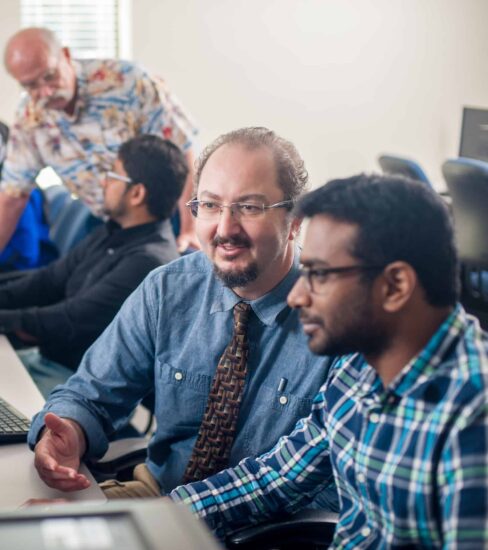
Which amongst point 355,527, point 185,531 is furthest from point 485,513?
point 185,531

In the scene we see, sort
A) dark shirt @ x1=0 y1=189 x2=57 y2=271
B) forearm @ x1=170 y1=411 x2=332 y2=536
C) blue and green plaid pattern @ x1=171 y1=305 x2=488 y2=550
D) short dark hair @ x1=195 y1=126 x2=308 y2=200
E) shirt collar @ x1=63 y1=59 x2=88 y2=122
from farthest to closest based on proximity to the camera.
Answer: dark shirt @ x1=0 y1=189 x2=57 y2=271
shirt collar @ x1=63 y1=59 x2=88 y2=122
short dark hair @ x1=195 y1=126 x2=308 y2=200
forearm @ x1=170 y1=411 x2=332 y2=536
blue and green plaid pattern @ x1=171 y1=305 x2=488 y2=550

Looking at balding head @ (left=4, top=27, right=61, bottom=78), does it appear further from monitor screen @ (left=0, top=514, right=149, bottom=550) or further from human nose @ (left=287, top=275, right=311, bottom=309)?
monitor screen @ (left=0, top=514, right=149, bottom=550)

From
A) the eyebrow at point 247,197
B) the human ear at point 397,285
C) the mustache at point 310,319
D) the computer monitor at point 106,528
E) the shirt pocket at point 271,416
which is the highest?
the human ear at point 397,285

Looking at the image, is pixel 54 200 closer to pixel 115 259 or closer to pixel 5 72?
pixel 115 259

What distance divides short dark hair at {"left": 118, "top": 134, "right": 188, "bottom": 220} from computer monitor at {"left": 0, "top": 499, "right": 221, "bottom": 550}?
1.87 meters

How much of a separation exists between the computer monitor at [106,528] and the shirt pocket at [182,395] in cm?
89

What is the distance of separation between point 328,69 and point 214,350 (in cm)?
425

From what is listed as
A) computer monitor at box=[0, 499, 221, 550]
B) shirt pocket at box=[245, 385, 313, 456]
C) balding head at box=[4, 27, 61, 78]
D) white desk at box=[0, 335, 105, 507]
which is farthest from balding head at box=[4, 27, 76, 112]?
computer monitor at box=[0, 499, 221, 550]

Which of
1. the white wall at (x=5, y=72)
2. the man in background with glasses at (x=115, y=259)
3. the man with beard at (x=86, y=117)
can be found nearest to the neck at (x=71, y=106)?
the man with beard at (x=86, y=117)

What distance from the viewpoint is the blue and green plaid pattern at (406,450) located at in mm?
979

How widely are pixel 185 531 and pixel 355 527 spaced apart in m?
0.59

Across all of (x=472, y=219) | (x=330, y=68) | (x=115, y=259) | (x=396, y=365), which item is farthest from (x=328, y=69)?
(x=396, y=365)

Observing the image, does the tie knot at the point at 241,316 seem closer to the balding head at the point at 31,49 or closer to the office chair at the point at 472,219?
the balding head at the point at 31,49

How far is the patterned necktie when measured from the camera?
1.56m
